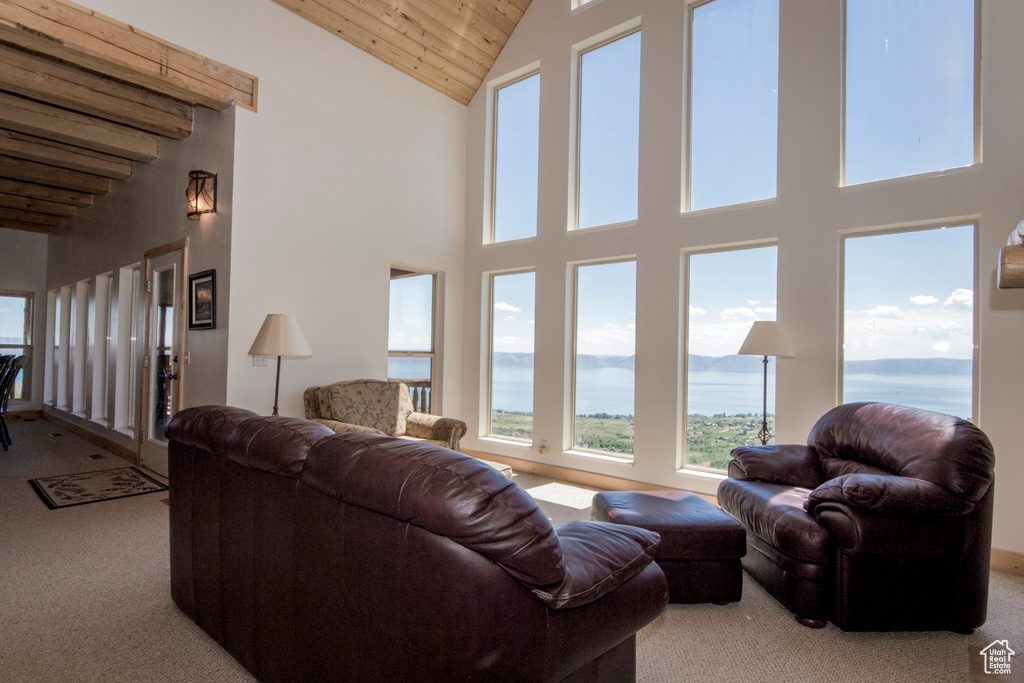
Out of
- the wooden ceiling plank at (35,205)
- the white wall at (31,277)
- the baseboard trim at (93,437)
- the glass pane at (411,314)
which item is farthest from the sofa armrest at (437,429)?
the white wall at (31,277)

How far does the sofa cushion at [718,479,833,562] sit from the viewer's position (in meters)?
2.46

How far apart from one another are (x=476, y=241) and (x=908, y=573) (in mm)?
4770

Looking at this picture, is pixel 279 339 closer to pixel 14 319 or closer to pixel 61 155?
A: pixel 61 155

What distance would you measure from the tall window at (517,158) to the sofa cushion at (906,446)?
3.33m

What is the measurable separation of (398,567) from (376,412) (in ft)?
11.5

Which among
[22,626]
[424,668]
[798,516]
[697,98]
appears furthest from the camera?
[697,98]

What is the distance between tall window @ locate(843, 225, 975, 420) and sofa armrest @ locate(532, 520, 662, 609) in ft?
9.53

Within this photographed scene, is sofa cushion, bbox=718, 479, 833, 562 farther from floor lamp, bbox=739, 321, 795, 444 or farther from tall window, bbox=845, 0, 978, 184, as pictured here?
tall window, bbox=845, 0, 978, 184

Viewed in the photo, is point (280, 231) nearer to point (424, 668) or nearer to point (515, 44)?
point (515, 44)

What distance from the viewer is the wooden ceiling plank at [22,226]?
26.7ft

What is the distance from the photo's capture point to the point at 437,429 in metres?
4.56

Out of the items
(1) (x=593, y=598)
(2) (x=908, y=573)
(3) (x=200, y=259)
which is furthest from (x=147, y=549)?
(2) (x=908, y=573)

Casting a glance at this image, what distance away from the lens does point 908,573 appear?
2396 millimetres

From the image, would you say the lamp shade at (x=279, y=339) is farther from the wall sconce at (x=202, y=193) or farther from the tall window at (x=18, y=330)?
the tall window at (x=18, y=330)
